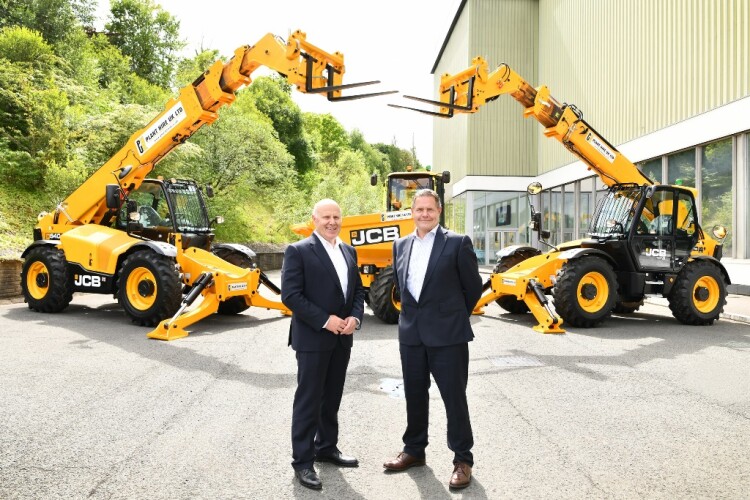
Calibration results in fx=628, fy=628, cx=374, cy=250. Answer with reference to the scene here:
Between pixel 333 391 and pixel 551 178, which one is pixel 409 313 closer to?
pixel 333 391

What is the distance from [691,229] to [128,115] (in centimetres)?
1973

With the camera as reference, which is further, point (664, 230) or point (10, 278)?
point (10, 278)

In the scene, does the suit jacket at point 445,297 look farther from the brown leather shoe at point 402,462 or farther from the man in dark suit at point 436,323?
the brown leather shoe at point 402,462

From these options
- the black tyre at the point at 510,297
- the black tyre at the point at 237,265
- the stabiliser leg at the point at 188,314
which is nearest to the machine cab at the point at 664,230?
the black tyre at the point at 510,297

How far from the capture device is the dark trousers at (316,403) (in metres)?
3.93

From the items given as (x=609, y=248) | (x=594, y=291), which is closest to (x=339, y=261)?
(x=594, y=291)

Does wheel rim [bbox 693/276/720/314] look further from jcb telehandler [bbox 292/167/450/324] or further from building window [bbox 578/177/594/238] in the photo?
building window [bbox 578/177/594/238]

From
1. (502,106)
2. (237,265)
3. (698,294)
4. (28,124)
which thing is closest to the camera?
(698,294)

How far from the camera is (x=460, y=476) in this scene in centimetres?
379

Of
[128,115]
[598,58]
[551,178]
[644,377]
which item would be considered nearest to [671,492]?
[644,377]

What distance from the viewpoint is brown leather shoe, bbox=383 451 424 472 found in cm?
405

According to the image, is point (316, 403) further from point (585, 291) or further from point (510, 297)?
point (510, 297)

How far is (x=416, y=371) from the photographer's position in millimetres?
4055

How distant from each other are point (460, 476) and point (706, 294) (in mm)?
9554
